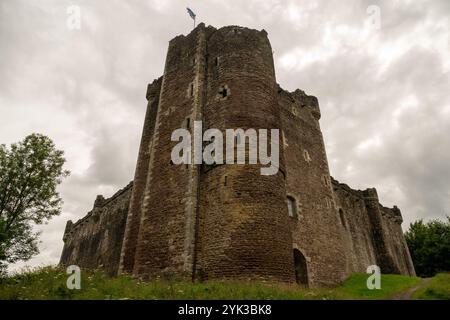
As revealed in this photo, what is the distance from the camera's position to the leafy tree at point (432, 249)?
115 feet

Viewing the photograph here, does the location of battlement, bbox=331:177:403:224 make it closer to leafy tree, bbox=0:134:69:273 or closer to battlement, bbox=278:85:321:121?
battlement, bbox=278:85:321:121

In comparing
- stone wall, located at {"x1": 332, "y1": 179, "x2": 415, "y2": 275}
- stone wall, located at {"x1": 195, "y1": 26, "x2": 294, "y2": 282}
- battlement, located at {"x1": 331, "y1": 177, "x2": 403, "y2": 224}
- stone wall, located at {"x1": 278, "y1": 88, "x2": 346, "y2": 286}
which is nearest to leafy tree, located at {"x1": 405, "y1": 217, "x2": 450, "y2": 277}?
stone wall, located at {"x1": 332, "y1": 179, "x2": 415, "y2": 275}

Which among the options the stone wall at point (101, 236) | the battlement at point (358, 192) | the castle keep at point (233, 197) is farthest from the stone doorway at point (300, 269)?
the stone wall at point (101, 236)

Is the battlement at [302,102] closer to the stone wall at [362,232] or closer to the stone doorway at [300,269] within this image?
the stone wall at [362,232]

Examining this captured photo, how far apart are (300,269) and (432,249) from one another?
25.3 m

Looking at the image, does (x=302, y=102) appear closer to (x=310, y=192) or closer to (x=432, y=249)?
(x=310, y=192)

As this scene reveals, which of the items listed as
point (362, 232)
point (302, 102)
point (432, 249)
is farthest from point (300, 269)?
point (432, 249)

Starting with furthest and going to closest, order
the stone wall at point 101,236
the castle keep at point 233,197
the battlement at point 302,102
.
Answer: the stone wall at point 101,236, the battlement at point 302,102, the castle keep at point 233,197

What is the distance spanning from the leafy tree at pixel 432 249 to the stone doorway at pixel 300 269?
23.9 meters

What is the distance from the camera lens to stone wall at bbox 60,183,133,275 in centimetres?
2502

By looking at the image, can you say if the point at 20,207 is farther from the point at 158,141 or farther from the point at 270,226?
the point at 270,226
